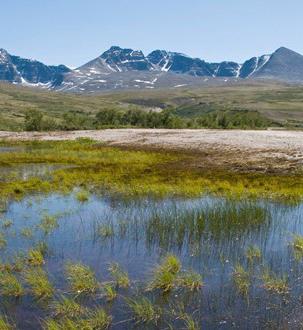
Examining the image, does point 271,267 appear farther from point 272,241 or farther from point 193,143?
point 193,143

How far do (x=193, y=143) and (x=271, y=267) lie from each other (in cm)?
4674

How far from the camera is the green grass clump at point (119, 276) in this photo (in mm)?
14164

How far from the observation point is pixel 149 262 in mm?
16219

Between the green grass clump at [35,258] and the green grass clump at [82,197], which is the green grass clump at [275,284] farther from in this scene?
the green grass clump at [82,197]

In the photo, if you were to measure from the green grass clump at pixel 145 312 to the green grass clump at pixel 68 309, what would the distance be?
1.31 m

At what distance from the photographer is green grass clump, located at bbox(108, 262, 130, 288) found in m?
14.2

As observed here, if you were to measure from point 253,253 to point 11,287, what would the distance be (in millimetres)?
8007

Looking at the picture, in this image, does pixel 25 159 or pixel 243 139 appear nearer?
pixel 25 159

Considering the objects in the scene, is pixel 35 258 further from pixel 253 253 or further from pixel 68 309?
pixel 253 253

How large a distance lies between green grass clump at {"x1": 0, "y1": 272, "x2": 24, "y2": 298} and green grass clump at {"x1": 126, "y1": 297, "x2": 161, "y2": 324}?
11.2 ft

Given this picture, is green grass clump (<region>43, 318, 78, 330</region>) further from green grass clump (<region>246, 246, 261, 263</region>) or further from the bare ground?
the bare ground

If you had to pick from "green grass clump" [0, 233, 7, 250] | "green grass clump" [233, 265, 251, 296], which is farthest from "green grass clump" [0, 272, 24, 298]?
"green grass clump" [233, 265, 251, 296]

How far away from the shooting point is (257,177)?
3494 cm

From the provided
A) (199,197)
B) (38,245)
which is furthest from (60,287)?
(199,197)
